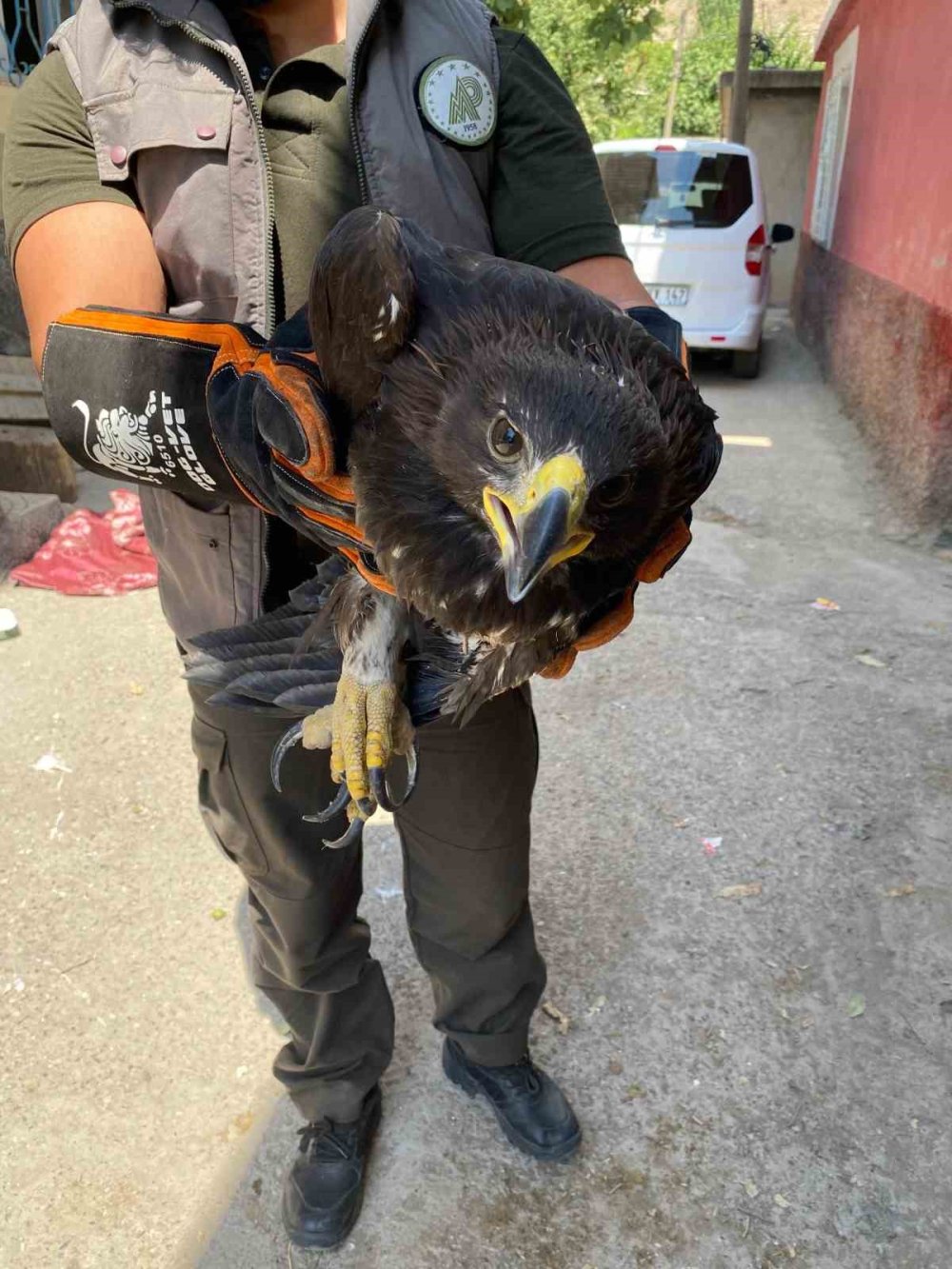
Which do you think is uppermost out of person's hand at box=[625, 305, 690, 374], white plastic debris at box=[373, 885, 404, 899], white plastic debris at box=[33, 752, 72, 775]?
person's hand at box=[625, 305, 690, 374]

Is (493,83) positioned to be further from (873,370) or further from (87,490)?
(873,370)

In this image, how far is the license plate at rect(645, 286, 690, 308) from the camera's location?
963 centimetres

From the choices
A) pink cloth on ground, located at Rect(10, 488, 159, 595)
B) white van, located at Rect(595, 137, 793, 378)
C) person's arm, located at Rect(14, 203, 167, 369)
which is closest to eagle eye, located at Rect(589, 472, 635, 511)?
person's arm, located at Rect(14, 203, 167, 369)

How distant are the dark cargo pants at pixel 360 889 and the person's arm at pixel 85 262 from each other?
26.8 inches

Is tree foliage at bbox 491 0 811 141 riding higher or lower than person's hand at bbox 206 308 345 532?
higher

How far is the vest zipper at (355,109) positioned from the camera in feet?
5.11

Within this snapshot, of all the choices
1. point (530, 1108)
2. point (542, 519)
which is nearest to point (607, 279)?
point (542, 519)

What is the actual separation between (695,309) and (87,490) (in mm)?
6099

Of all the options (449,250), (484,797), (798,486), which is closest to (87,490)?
(798,486)

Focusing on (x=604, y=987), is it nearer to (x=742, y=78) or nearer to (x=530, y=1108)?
(x=530, y=1108)

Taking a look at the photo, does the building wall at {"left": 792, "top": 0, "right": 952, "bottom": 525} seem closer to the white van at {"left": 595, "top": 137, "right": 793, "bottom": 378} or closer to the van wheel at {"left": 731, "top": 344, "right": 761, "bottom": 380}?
the van wheel at {"left": 731, "top": 344, "right": 761, "bottom": 380}

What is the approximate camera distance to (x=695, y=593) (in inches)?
198

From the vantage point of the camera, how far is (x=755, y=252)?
9516mm

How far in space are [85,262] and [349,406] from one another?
1.74 feet
